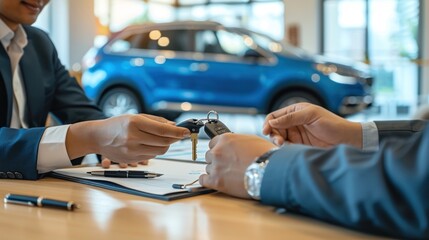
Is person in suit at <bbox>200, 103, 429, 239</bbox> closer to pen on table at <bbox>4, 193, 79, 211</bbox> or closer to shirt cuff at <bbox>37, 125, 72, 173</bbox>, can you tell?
pen on table at <bbox>4, 193, 79, 211</bbox>

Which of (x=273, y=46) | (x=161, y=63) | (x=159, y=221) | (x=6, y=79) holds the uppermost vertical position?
(x=273, y=46)

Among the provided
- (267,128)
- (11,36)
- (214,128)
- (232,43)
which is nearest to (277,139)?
(267,128)

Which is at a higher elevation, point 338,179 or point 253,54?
point 253,54

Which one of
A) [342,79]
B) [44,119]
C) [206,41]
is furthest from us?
[206,41]

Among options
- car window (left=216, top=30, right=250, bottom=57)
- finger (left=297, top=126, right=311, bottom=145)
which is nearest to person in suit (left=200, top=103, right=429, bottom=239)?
finger (left=297, top=126, right=311, bottom=145)

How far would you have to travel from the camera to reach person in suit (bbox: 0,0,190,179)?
0.98 meters

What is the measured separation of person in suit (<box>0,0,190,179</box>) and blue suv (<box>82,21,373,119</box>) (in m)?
4.33

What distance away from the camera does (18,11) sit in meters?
1.49

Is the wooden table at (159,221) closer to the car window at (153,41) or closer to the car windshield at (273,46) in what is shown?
the car windshield at (273,46)

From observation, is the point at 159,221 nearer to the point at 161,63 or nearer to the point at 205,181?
the point at 205,181

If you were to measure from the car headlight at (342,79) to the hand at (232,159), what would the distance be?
5437 millimetres

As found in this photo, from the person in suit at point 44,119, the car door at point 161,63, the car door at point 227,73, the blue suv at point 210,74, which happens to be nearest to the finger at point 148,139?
the person in suit at point 44,119

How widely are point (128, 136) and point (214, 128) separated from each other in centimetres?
15

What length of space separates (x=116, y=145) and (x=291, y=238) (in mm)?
452
